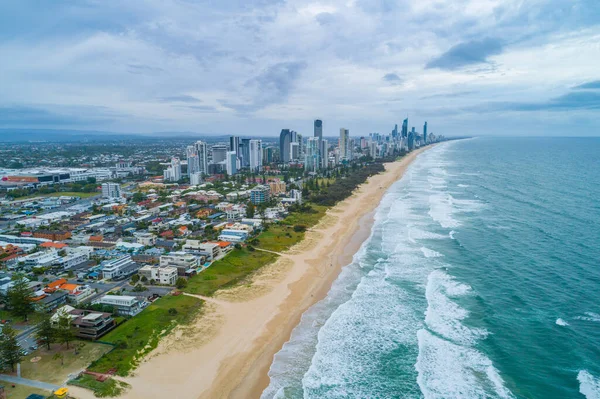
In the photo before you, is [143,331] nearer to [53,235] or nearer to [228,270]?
[228,270]

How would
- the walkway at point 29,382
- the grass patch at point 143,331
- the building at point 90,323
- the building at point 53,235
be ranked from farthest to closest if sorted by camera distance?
1. the building at point 53,235
2. the building at point 90,323
3. the grass patch at point 143,331
4. the walkway at point 29,382

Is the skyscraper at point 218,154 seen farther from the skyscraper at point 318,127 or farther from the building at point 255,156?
the skyscraper at point 318,127

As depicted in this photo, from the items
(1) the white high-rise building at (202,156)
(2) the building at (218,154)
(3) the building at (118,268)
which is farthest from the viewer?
(2) the building at (218,154)

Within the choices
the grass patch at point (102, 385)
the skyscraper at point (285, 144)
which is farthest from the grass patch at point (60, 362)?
the skyscraper at point (285, 144)

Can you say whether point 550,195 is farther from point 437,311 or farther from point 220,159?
point 220,159

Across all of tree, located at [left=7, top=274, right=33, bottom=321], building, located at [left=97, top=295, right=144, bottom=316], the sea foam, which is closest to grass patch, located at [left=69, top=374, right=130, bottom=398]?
building, located at [left=97, top=295, right=144, bottom=316]

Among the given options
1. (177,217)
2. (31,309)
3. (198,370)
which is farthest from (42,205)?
(198,370)

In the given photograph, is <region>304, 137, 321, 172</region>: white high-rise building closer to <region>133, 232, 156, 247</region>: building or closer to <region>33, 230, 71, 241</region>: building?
<region>133, 232, 156, 247</region>: building
